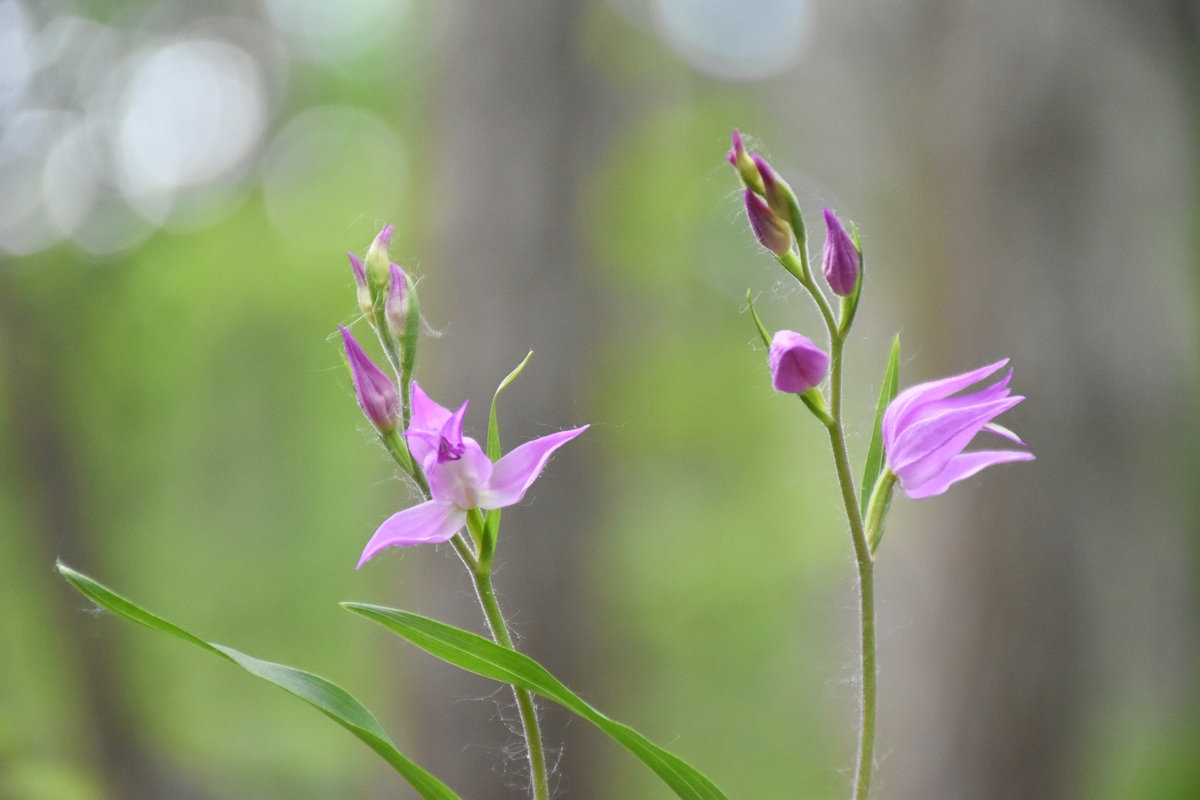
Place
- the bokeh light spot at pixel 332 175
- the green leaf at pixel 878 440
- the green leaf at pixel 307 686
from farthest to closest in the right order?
1. the bokeh light spot at pixel 332 175
2. the green leaf at pixel 878 440
3. the green leaf at pixel 307 686

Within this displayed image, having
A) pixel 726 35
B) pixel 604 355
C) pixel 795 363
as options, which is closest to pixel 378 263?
pixel 795 363

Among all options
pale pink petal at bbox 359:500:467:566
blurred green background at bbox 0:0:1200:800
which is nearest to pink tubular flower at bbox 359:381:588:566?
pale pink petal at bbox 359:500:467:566

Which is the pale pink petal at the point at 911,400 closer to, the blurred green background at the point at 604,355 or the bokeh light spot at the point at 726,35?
the blurred green background at the point at 604,355

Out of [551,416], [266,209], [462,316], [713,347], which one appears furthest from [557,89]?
[713,347]

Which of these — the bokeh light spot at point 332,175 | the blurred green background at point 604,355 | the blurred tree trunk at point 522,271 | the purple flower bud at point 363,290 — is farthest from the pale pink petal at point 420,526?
the bokeh light spot at point 332,175

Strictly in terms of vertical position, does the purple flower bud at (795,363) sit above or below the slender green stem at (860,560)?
above

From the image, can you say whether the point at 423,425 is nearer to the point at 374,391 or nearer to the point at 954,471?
the point at 374,391
